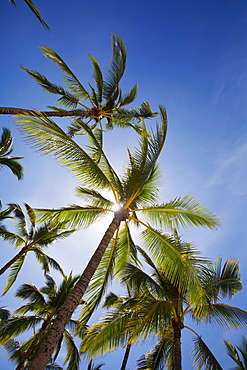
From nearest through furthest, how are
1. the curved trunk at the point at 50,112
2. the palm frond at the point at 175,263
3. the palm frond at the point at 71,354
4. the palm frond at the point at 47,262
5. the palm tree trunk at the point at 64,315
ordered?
the palm tree trunk at the point at 64,315 < the palm frond at the point at 175,263 < the curved trunk at the point at 50,112 < the palm frond at the point at 71,354 < the palm frond at the point at 47,262

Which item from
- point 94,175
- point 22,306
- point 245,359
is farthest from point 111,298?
point 94,175

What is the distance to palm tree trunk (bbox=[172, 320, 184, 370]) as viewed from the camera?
7.62 metres

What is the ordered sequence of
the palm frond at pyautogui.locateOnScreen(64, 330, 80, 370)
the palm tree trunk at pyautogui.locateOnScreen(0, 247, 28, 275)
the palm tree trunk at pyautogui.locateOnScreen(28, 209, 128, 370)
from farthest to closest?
the palm frond at pyautogui.locateOnScreen(64, 330, 80, 370)
the palm tree trunk at pyautogui.locateOnScreen(0, 247, 28, 275)
the palm tree trunk at pyautogui.locateOnScreen(28, 209, 128, 370)

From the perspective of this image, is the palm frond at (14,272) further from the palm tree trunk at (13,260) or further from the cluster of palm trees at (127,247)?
the cluster of palm trees at (127,247)

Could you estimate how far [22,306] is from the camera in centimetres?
1357

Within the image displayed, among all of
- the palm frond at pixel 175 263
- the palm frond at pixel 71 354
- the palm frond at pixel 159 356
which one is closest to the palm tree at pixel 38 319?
the palm frond at pixel 71 354

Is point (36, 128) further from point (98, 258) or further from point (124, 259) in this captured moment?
point (124, 259)

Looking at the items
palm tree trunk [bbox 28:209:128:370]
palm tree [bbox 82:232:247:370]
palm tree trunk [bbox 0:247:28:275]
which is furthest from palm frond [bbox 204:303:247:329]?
palm tree trunk [bbox 0:247:28:275]

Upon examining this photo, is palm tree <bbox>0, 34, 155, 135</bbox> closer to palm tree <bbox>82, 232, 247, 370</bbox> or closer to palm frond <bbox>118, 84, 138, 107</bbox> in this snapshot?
palm frond <bbox>118, 84, 138, 107</bbox>

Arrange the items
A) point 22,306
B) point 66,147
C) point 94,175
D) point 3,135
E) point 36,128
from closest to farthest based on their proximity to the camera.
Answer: point 36,128 < point 66,147 < point 94,175 < point 3,135 < point 22,306

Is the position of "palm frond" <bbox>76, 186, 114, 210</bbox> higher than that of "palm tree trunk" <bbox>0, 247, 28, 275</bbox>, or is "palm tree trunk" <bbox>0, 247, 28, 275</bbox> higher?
"palm frond" <bbox>76, 186, 114, 210</bbox>

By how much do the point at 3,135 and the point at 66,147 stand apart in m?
8.38

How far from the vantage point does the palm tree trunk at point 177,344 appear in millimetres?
7625

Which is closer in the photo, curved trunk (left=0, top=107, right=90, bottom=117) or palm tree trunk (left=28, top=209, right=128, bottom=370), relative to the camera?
palm tree trunk (left=28, top=209, right=128, bottom=370)
